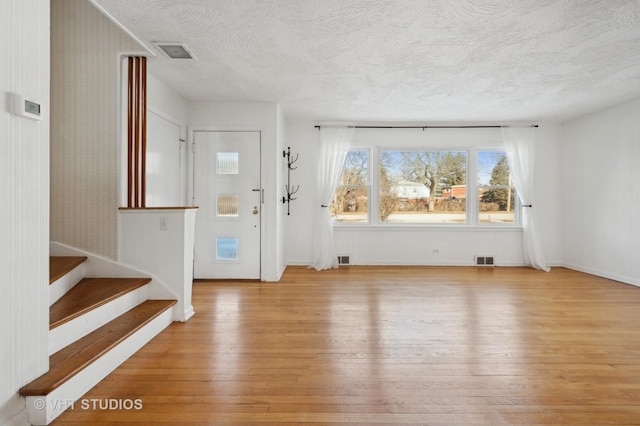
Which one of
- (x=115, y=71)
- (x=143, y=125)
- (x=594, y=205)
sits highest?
(x=115, y=71)

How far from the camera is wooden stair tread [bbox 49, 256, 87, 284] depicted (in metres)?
2.76

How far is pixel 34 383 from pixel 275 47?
3010 mm

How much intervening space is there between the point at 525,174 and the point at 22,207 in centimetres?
666

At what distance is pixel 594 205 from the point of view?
18.1 ft

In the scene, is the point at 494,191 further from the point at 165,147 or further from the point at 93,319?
the point at 93,319

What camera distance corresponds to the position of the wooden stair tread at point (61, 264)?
9.07ft

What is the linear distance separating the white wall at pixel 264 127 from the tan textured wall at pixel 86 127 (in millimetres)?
1752

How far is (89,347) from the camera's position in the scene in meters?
2.24

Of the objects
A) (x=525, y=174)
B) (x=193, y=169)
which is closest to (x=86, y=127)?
(x=193, y=169)

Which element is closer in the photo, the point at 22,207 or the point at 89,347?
the point at 22,207

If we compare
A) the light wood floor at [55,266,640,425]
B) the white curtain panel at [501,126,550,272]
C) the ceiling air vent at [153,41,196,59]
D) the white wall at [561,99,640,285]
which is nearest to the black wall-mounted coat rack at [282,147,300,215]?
the light wood floor at [55,266,640,425]

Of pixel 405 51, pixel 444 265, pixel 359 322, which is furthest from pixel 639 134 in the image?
pixel 359 322

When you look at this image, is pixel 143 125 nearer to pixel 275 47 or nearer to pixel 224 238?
pixel 275 47

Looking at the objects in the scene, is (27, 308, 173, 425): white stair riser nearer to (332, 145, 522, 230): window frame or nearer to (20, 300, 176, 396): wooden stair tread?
(20, 300, 176, 396): wooden stair tread
